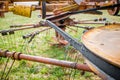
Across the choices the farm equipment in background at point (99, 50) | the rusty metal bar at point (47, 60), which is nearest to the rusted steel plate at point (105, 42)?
the farm equipment in background at point (99, 50)

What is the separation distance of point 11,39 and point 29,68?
2.90 metres

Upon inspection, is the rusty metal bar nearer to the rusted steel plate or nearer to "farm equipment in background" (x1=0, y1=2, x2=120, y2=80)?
→ "farm equipment in background" (x1=0, y1=2, x2=120, y2=80)

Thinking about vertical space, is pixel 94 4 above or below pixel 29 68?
above

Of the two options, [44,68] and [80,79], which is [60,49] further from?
[80,79]

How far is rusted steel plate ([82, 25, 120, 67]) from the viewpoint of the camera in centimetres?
156

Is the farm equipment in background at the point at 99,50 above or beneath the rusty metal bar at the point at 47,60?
above

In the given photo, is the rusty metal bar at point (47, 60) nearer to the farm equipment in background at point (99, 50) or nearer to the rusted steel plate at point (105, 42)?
the farm equipment in background at point (99, 50)

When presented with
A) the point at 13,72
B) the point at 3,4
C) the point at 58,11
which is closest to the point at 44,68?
the point at 13,72

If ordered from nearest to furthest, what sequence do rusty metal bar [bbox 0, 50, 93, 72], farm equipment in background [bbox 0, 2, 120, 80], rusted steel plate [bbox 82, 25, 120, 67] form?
farm equipment in background [bbox 0, 2, 120, 80] < rusted steel plate [bbox 82, 25, 120, 67] < rusty metal bar [bbox 0, 50, 93, 72]

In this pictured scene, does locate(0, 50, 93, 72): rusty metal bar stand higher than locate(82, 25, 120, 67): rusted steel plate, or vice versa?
locate(82, 25, 120, 67): rusted steel plate

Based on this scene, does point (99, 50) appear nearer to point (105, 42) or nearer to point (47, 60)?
point (105, 42)

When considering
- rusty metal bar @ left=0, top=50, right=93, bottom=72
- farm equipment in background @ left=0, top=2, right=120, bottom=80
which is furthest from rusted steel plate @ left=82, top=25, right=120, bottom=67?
rusty metal bar @ left=0, top=50, right=93, bottom=72

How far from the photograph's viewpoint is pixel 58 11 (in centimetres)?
527

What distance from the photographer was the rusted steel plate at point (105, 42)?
156 centimetres
